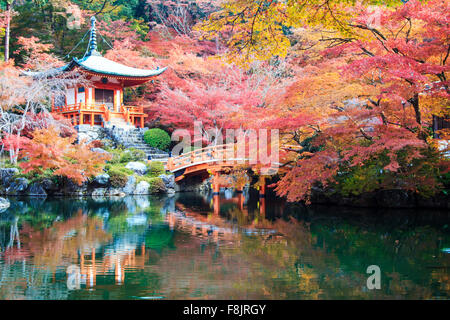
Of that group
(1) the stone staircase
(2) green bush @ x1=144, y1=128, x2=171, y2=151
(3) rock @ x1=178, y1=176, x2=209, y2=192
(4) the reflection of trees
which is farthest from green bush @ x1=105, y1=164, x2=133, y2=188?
(4) the reflection of trees

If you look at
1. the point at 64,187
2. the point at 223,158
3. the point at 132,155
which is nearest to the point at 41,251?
the point at 64,187

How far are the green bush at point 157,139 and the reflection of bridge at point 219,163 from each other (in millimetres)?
2185

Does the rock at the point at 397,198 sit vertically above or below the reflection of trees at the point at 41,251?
above

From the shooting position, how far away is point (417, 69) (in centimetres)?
832

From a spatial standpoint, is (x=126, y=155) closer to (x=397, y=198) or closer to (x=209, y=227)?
(x=209, y=227)

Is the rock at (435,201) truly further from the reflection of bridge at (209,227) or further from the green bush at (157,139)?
the green bush at (157,139)

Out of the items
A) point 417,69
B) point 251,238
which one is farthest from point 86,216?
point 417,69

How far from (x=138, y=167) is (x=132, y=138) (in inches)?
134

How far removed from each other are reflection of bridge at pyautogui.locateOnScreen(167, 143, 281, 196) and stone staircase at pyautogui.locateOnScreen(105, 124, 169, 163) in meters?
1.54

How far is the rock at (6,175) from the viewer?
585 inches

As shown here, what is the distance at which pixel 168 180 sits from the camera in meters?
16.6

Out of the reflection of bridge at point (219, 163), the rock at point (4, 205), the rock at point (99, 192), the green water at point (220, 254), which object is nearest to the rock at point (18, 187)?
the rock at point (99, 192)

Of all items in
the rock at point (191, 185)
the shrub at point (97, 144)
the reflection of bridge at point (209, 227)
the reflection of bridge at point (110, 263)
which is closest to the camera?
the reflection of bridge at point (110, 263)

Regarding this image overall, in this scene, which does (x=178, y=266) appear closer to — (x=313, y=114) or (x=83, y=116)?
(x=313, y=114)
